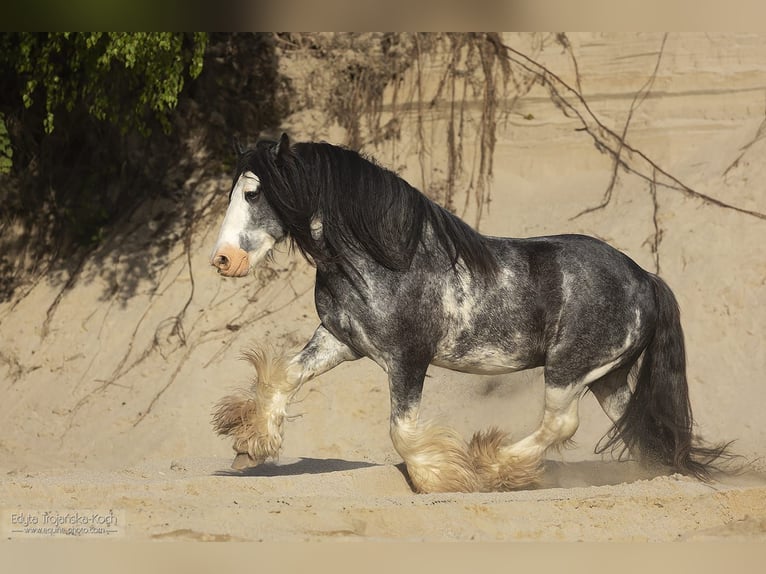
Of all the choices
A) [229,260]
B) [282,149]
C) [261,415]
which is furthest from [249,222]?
[261,415]

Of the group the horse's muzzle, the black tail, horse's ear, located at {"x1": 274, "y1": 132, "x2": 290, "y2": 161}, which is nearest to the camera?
the horse's muzzle

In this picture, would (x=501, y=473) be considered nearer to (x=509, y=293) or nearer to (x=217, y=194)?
(x=509, y=293)

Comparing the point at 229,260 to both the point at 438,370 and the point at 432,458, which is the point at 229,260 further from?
the point at 438,370

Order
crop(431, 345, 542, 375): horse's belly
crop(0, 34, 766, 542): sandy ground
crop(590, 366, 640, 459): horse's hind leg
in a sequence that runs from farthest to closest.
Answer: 1. crop(0, 34, 766, 542): sandy ground
2. crop(590, 366, 640, 459): horse's hind leg
3. crop(431, 345, 542, 375): horse's belly

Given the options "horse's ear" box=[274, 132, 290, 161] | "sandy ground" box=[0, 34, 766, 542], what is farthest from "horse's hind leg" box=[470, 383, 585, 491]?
"horse's ear" box=[274, 132, 290, 161]

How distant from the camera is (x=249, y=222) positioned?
6.32m

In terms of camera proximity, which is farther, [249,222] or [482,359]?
[482,359]

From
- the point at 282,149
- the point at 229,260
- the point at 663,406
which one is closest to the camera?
the point at 229,260

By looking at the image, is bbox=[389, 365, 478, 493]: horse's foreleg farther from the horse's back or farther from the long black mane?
the horse's back

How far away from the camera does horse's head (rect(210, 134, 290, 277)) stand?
6246 millimetres

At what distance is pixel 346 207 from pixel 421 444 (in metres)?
1.39

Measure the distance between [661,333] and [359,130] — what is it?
6075 mm

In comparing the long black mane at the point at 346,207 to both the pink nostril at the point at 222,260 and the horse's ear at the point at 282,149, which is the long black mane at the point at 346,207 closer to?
the horse's ear at the point at 282,149

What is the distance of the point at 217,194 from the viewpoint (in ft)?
39.9
